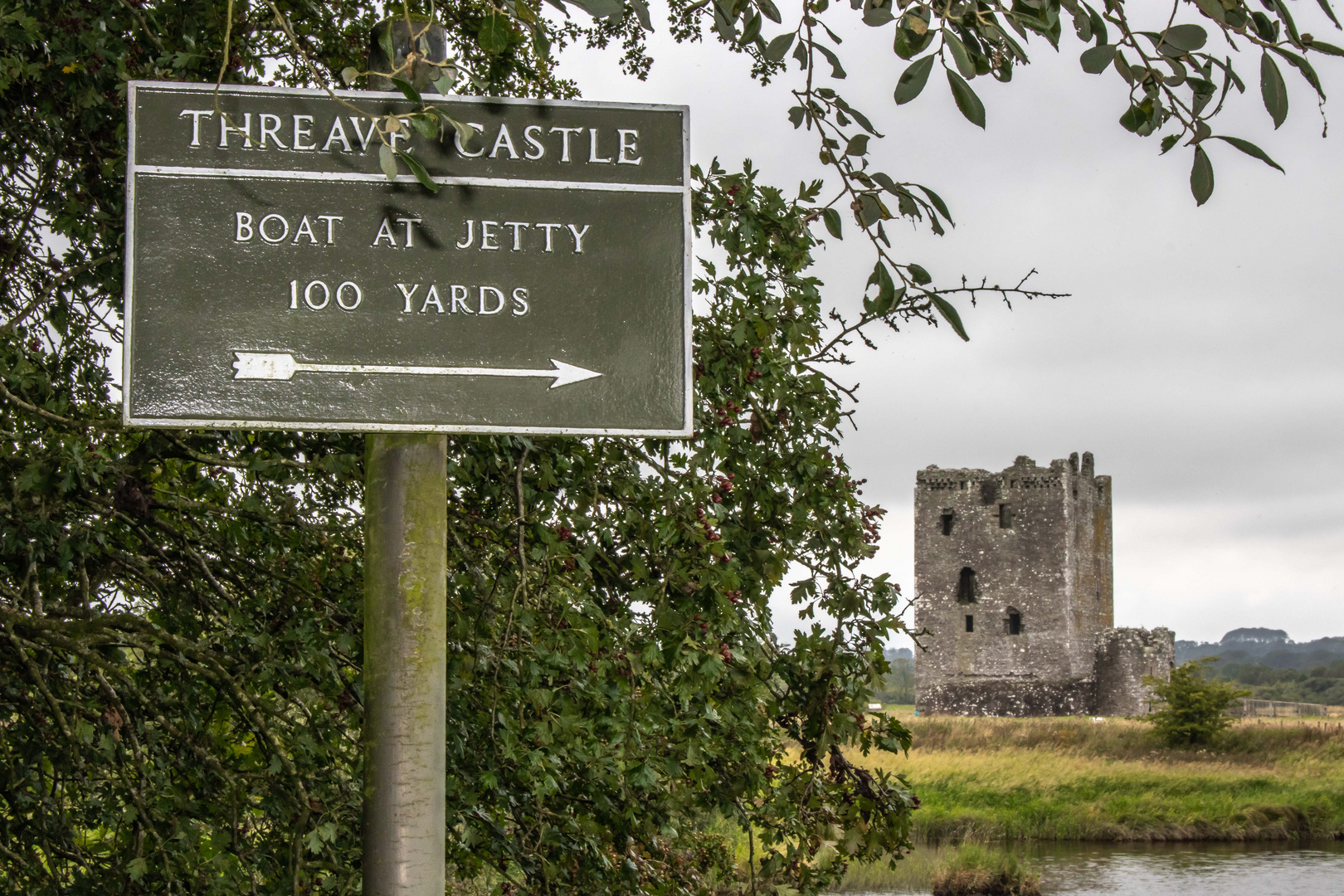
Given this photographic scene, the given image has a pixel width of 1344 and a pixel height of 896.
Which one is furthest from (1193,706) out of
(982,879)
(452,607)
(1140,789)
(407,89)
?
(407,89)

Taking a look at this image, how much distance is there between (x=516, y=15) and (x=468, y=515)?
1858mm

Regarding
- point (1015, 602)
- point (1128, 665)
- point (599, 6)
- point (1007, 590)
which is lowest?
point (1128, 665)

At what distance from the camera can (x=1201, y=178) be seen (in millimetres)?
2070

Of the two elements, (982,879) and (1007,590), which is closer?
(982,879)

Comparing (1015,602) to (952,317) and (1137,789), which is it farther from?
(952,317)

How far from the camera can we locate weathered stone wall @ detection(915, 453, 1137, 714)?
43.6 m

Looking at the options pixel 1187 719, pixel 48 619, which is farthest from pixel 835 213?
pixel 1187 719

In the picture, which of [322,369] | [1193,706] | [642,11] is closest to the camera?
[322,369]

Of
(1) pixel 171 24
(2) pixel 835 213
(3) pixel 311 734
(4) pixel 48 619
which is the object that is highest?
(1) pixel 171 24

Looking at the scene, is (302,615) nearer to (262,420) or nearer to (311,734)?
(311,734)

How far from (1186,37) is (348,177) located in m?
1.26

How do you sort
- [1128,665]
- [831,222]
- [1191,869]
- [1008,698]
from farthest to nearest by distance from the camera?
[1008,698], [1128,665], [1191,869], [831,222]

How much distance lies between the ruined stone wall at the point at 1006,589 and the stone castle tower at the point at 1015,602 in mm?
39

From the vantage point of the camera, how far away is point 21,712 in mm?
3770
